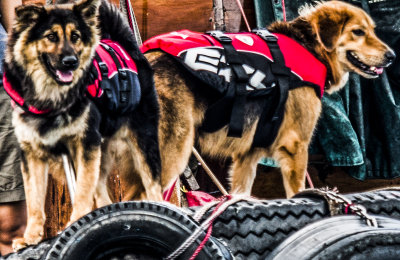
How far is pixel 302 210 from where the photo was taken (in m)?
2.07

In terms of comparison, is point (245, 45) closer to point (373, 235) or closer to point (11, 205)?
point (11, 205)

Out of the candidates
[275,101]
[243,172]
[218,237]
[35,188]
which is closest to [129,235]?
[218,237]

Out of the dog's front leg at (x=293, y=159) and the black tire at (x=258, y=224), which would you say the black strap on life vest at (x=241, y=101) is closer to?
the dog's front leg at (x=293, y=159)

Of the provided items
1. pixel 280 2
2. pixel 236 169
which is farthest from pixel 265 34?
pixel 280 2

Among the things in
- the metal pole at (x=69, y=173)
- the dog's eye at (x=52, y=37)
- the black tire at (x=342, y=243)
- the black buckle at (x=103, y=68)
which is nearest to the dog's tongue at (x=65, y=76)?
the dog's eye at (x=52, y=37)

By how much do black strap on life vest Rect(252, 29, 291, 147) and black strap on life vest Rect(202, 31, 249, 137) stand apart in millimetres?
224

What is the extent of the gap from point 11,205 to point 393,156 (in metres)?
3.24

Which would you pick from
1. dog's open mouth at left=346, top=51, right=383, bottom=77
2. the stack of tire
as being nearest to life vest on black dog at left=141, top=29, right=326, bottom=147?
dog's open mouth at left=346, top=51, right=383, bottom=77

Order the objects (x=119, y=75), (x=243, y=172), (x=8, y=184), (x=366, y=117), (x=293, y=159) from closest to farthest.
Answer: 1. (x=119, y=75)
2. (x=8, y=184)
3. (x=293, y=159)
4. (x=243, y=172)
5. (x=366, y=117)

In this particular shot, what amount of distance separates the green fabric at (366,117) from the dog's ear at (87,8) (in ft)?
8.21

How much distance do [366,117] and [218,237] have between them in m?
3.42

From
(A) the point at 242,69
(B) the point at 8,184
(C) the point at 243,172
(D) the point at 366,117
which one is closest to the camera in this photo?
(B) the point at 8,184

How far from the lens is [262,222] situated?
1978 mm

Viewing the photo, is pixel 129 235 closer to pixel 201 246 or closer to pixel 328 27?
pixel 201 246
